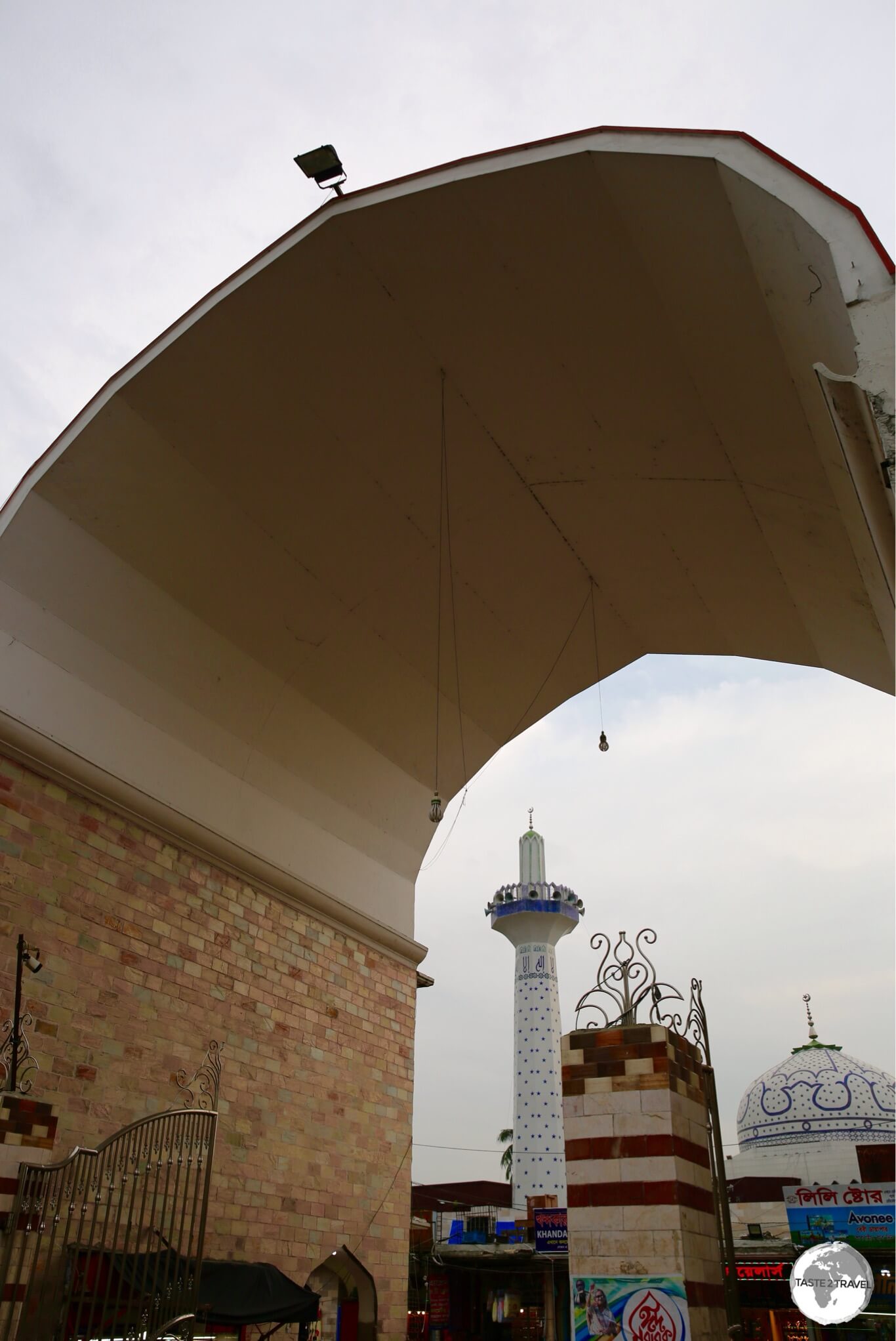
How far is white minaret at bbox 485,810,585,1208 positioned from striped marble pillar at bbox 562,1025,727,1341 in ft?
59.6

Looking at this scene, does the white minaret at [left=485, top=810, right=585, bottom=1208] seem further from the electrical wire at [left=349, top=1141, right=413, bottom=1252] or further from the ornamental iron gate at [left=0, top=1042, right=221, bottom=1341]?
the ornamental iron gate at [left=0, top=1042, right=221, bottom=1341]

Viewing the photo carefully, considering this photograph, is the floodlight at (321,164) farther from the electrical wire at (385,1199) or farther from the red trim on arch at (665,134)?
the electrical wire at (385,1199)

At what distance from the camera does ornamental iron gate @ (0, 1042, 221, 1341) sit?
17.2ft

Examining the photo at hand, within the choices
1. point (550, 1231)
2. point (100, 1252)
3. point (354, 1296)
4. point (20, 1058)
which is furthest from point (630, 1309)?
point (550, 1231)

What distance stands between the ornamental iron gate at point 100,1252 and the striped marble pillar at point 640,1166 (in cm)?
216

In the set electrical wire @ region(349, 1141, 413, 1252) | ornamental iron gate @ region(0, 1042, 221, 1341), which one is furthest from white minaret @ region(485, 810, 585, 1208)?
ornamental iron gate @ region(0, 1042, 221, 1341)

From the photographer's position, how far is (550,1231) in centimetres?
1877

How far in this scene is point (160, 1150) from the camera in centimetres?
593

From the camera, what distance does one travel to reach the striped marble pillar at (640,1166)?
5.53 m

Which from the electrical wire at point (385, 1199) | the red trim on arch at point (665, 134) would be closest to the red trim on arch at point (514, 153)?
the red trim on arch at point (665, 134)

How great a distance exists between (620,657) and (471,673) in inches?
64.7

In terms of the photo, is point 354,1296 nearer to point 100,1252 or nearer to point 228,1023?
point 228,1023

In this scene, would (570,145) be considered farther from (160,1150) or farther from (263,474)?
(160,1150)

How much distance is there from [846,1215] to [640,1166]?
36.5 feet
